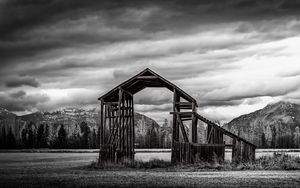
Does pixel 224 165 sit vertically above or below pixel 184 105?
below

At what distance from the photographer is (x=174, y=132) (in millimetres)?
42125

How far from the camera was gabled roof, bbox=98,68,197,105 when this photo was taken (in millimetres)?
41969

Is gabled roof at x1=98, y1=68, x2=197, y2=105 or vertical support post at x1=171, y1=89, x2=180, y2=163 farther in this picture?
gabled roof at x1=98, y1=68, x2=197, y2=105

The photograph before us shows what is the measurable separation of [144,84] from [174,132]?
19.3 ft

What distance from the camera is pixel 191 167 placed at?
39.0 metres

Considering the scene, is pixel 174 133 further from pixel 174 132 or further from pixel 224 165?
pixel 224 165

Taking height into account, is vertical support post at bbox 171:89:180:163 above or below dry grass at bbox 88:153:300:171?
above

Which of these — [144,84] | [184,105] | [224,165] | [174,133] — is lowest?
[224,165]

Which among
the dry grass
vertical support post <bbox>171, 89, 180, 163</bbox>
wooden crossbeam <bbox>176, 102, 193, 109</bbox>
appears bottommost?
the dry grass

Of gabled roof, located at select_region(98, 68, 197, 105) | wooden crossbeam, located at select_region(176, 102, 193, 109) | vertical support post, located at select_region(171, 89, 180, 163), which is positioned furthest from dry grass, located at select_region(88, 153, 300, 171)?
gabled roof, located at select_region(98, 68, 197, 105)

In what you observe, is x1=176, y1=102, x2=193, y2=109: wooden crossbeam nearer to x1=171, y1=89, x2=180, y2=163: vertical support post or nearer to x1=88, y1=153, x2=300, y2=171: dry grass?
x1=171, y1=89, x2=180, y2=163: vertical support post

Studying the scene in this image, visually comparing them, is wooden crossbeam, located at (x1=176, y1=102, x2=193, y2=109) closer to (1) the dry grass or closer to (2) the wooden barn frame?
(2) the wooden barn frame

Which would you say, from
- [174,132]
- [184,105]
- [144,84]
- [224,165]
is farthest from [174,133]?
[144,84]

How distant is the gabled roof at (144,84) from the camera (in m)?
42.0
